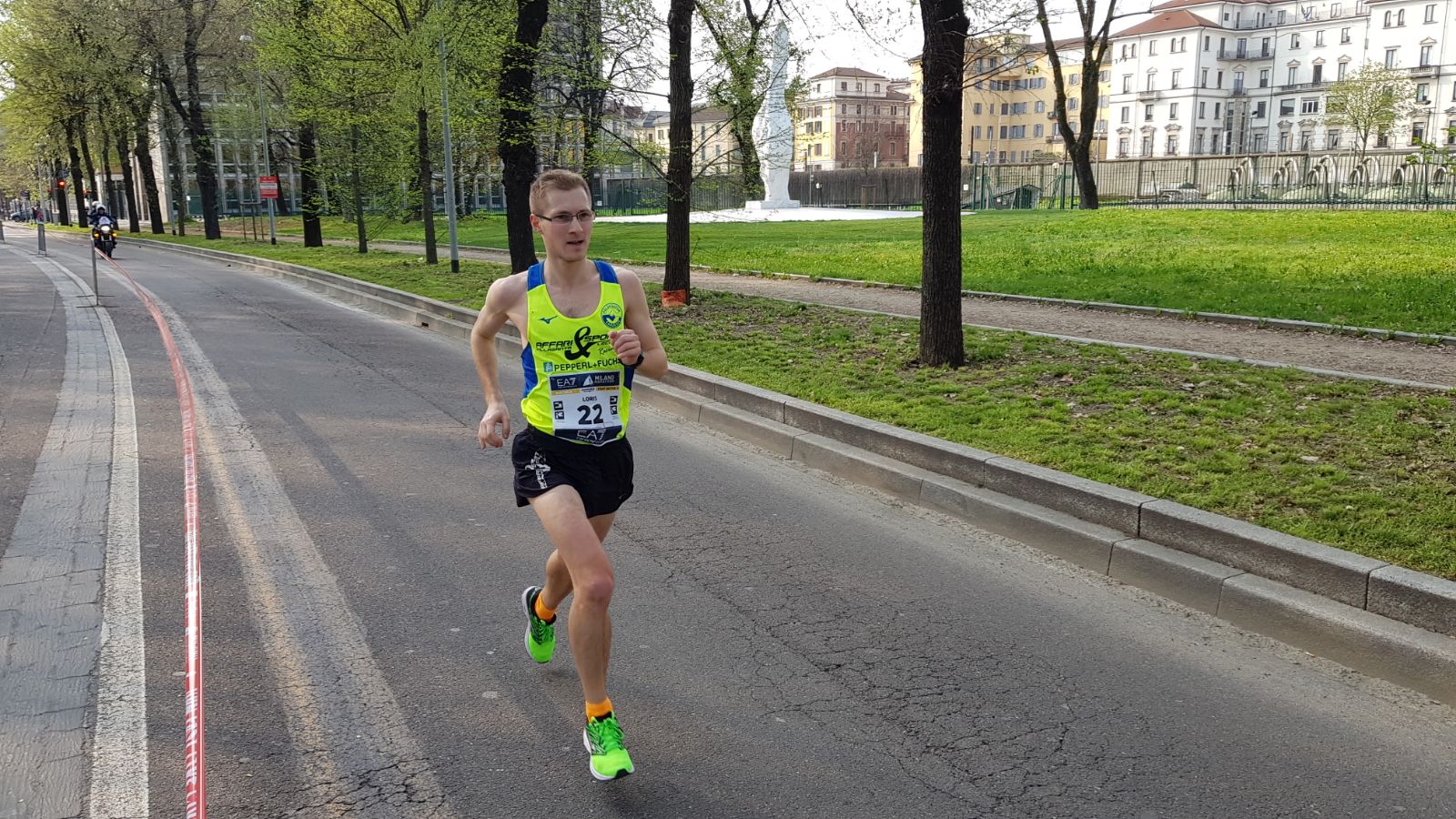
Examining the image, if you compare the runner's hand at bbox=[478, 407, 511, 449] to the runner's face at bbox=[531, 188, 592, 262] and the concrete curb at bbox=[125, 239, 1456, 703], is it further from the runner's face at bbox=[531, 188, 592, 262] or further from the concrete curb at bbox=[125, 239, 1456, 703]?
the concrete curb at bbox=[125, 239, 1456, 703]

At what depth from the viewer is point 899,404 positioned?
839 cm

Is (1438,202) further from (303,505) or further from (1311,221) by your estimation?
(303,505)

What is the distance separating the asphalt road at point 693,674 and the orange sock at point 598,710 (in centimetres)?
19

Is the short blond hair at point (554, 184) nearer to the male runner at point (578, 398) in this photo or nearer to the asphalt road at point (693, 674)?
the male runner at point (578, 398)

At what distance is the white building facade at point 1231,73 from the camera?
105 m

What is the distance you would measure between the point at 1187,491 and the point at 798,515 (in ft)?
7.07

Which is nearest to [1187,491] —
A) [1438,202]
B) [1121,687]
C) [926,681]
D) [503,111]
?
[1121,687]

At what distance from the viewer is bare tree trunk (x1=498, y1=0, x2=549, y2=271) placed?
61.3ft

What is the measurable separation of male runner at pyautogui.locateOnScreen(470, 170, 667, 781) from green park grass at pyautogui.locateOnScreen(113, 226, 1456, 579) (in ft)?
11.2

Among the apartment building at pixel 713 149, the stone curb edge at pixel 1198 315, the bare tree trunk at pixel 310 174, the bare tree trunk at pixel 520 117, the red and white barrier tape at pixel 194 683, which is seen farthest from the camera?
the bare tree trunk at pixel 310 174

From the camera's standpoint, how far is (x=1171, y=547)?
17.9ft

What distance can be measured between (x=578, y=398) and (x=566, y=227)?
0.57 meters

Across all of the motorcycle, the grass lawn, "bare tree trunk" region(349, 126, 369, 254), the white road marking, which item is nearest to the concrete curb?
the white road marking

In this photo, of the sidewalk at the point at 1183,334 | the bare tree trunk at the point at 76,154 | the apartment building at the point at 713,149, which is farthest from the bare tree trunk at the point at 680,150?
the bare tree trunk at the point at 76,154
